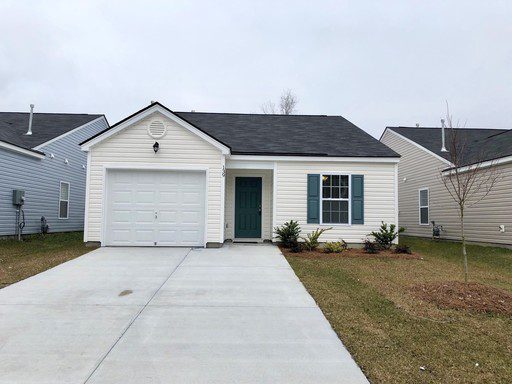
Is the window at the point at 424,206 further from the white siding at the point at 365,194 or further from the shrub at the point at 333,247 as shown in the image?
the shrub at the point at 333,247

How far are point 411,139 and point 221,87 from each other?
17.1 metres

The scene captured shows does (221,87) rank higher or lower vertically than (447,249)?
higher

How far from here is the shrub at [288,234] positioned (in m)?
10.8

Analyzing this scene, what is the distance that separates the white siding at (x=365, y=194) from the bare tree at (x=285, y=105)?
21.5m

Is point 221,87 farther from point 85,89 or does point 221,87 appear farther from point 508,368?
point 508,368

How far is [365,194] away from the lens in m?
11.4

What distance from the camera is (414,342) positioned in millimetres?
3836

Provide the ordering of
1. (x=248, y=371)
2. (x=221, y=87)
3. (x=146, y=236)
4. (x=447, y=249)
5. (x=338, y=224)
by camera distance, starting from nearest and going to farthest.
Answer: (x=248, y=371), (x=146, y=236), (x=338, y=224), (x=447, y=249), (x=221, y=87)

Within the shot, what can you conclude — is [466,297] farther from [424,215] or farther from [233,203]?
[424,215]

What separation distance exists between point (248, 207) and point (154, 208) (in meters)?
3.25

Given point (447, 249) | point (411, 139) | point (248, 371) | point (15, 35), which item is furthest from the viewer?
point (15, 35)

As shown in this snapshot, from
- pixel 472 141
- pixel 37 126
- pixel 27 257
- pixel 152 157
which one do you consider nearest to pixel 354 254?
pixel 152 157

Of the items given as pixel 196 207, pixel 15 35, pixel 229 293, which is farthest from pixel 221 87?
pixel 229 293

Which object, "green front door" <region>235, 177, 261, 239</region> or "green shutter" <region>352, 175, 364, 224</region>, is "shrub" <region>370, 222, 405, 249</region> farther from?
"green front door" <region>235, 177, 261, 239</region>
